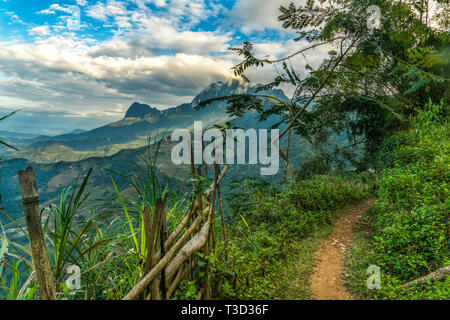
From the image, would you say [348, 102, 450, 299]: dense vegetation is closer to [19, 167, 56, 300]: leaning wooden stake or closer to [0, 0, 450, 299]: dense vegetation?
[0, 0, 450, 299]: dense vegetation

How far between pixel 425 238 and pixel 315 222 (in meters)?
2.40

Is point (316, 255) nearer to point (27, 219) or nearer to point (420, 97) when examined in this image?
point (27, 219)

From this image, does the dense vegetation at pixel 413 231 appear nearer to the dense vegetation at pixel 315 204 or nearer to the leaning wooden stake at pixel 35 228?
the dense vegetation at pixel 315 204

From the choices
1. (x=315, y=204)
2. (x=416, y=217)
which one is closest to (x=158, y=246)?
(x=416, y=217)

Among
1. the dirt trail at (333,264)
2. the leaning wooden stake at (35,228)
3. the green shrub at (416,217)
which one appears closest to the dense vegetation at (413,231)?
the green shrub at (416,217)

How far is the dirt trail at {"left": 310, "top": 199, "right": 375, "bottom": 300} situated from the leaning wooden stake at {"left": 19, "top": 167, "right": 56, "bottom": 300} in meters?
3.01

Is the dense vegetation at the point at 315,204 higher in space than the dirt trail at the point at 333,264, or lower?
higher

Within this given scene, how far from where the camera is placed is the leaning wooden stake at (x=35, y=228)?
3.58 ft

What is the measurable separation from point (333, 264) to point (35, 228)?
162 inches

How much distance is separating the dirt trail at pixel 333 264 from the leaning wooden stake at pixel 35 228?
3.01 meters

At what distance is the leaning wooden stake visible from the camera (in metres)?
1.09

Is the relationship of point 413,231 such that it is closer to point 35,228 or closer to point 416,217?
point 416,217

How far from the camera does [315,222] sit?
18.0 feet

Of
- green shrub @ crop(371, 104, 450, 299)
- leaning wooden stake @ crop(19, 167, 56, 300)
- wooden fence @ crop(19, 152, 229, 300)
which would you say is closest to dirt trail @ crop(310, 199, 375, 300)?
green shrub @ crop(371, 104, 450, 299)
